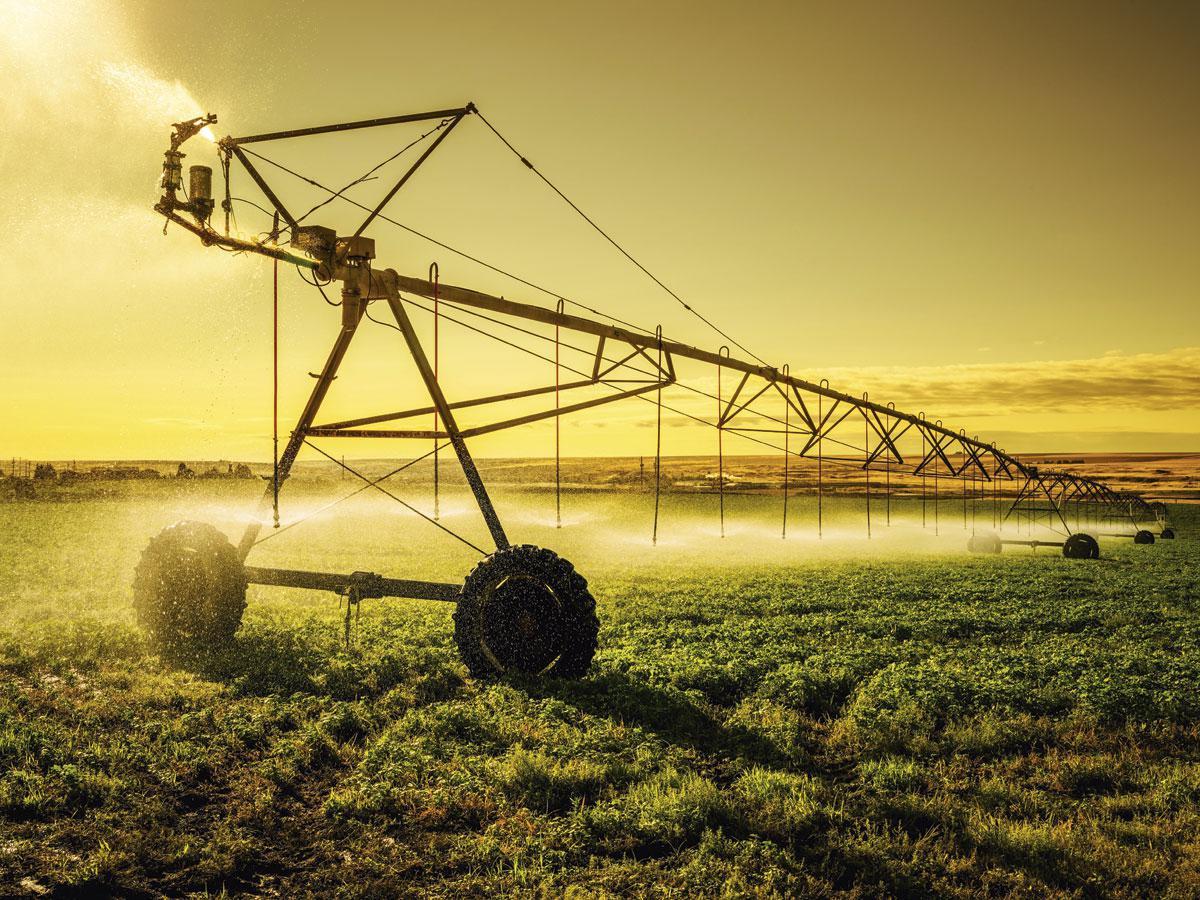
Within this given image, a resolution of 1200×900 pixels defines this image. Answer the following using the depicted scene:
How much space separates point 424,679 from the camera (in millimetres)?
11844

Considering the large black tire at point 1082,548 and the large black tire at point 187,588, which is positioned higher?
the large black tire at point 187,588

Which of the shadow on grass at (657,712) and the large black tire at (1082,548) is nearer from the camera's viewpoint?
the shadow on grass at (657,712)

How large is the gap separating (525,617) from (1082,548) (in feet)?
132

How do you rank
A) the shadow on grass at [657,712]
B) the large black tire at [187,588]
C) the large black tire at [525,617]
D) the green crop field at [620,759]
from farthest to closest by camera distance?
1. the large black tire at [187,588]
2. the large black tire at [525,617]
3. the shadow on grass at [657,712]
4. the green crop field at [620,759]

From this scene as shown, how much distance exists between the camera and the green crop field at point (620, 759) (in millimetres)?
6441

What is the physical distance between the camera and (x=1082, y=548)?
41062 mm

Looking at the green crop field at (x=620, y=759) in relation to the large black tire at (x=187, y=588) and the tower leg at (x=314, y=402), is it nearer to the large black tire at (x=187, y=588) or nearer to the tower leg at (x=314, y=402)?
the large black tire at (x=187, y=588)

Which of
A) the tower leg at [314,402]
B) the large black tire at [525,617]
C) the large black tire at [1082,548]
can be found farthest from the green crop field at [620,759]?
the large black tire at [1082,548]

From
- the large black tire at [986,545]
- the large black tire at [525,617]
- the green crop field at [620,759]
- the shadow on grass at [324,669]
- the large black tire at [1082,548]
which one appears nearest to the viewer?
the green crop field at [620,759]

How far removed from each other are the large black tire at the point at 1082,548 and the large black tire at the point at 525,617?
38.9 m

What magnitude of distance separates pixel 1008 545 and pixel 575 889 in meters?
58.0

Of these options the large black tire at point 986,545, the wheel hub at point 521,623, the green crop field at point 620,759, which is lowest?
the large black tire at point 986,545

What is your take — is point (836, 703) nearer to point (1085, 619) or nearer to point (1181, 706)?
point (1181, 706)

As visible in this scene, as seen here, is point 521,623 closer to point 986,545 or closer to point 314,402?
point 314,402
